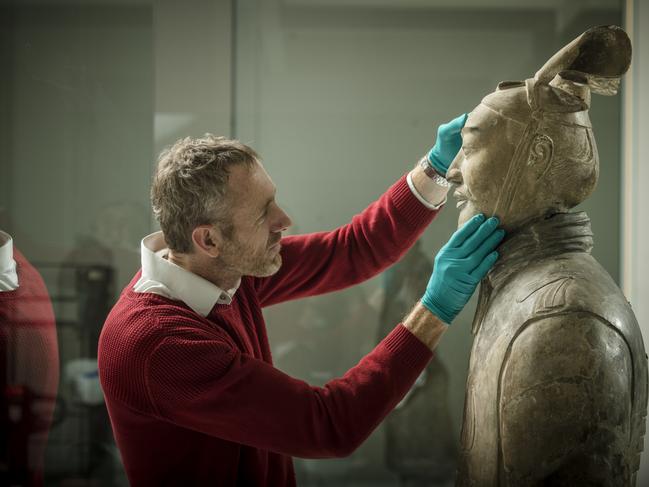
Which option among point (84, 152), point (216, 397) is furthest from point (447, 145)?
point (84, 152)

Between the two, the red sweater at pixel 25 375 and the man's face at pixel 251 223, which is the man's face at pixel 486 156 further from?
the red sweater at pixel 25 375

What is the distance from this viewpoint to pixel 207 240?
1935mm

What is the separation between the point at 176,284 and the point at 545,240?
1.09 meters

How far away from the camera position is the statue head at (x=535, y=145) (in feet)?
5.74

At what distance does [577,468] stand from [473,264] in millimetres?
599

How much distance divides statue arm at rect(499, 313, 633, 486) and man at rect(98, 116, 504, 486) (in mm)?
281

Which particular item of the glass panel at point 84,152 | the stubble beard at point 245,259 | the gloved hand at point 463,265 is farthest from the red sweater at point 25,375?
the gloved hand at point 463,265

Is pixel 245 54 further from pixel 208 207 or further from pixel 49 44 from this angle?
pixel 208 207

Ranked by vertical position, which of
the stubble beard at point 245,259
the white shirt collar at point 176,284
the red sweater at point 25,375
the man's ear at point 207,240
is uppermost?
the man's ear at point 207,240

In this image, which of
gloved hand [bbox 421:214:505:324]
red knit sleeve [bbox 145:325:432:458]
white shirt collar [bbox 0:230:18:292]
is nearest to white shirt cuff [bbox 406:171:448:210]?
gloved hand [bbox 421:214:505:324]

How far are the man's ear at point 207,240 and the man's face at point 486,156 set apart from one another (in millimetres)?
756

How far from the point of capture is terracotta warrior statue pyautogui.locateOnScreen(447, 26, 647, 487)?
160 centimetres

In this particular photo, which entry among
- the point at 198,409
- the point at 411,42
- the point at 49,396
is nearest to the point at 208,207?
the point at 198,409

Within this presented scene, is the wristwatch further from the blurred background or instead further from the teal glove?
the blurred background
